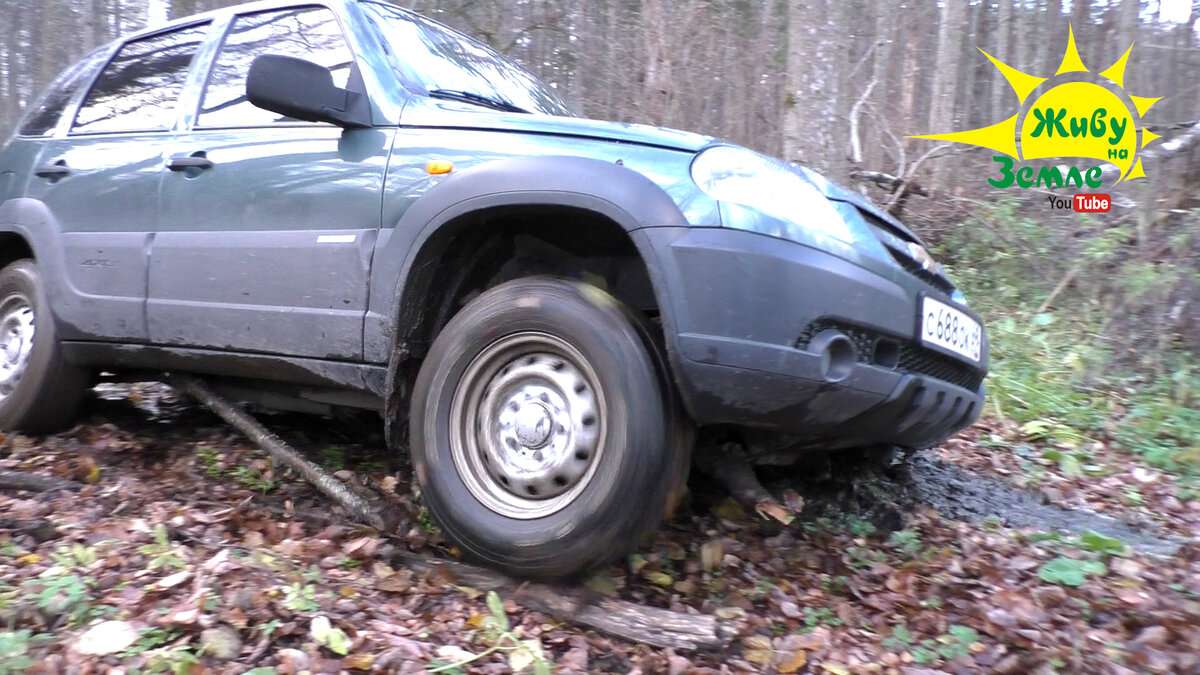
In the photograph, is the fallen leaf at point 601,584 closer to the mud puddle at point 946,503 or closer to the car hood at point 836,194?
the mud puddle at point 946,503

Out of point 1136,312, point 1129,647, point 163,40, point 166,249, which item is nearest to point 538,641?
point 1129,647

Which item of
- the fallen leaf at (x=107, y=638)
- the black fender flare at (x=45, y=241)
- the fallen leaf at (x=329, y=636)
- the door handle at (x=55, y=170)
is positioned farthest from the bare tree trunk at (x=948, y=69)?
the fallen leaf at (x=107, y=638)

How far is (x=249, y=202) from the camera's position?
11.1 ft

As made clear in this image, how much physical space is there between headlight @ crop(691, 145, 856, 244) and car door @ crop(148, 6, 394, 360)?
3.74ft

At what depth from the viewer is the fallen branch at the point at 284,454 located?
3195mm

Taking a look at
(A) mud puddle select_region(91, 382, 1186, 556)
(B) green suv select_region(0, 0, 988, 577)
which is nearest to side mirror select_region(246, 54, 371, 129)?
(B) green suv select_region(0, 0, 988, 577)

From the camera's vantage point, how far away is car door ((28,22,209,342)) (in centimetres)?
374

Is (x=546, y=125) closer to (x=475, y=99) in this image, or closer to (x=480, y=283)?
(x=480, y=283)

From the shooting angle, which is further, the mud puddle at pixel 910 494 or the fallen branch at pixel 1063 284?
the fallen branch at pixel 1063 284

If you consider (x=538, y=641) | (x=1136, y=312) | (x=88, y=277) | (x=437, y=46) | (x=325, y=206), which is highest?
(x=437, y=46)

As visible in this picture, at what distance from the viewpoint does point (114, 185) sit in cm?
387

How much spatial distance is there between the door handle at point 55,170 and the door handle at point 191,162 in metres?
0.80

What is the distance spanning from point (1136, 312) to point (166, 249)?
215 inches

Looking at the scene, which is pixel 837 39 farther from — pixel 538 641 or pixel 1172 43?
pixel 538 641
